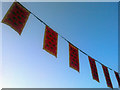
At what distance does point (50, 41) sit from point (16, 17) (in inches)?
51.5

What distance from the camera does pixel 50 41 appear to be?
4.87m

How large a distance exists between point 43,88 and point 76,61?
32.9 meters

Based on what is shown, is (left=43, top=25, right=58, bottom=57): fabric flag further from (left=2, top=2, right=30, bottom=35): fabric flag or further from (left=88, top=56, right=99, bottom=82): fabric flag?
(left=88, top=56, right=99, bottom=82): fabric flag

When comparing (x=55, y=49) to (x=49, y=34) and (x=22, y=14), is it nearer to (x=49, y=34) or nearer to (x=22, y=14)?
(x=49, y=34)

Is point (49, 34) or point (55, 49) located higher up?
point (49, 34)

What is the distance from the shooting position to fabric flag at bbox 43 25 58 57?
4689mm

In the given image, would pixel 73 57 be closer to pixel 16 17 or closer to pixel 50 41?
pixel 50 41

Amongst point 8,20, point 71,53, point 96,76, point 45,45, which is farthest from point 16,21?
point 96,76

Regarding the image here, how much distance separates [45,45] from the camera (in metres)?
4.63

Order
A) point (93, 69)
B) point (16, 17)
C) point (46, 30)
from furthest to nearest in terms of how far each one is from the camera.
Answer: point (93, 69)
point (46, 30)
point (16, 17)

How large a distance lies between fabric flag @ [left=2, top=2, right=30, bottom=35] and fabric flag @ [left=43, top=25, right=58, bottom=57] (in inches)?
33.7

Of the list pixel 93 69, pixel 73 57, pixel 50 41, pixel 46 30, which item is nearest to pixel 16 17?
pixel 46 30

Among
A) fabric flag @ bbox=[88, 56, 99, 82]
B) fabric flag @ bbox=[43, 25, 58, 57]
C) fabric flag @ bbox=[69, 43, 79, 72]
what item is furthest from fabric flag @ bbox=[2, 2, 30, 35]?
fabric flag @ bbox=[88, 56, 99, 82]

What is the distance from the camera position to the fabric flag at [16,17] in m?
3.97
